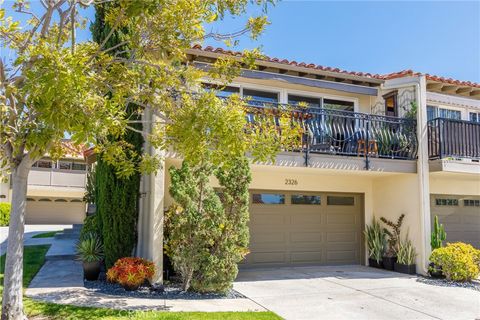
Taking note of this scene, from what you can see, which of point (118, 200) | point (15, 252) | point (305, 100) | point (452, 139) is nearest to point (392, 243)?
point (452, 139)

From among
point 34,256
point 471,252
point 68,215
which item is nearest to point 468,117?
point 471,252

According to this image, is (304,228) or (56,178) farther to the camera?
(56,178)

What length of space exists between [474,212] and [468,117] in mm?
3456

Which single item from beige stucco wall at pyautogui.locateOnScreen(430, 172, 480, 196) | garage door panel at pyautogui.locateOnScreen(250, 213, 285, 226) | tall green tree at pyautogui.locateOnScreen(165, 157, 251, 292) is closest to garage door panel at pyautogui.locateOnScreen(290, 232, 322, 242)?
garage door panel at pyautogui.locateOnScreen(250, 213, 285, 226)

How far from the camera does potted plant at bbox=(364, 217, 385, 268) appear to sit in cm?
1282

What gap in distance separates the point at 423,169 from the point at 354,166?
2.22 meters

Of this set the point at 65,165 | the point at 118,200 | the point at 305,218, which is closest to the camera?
the point at 118,200

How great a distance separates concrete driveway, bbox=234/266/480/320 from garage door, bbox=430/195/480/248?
11.0 feet

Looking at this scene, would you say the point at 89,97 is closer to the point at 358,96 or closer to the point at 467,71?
the point at 358,96

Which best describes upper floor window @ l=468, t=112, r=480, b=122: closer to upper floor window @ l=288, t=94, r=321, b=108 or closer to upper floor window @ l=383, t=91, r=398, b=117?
upper floor window @ l=383, t=91, r=398, b=117

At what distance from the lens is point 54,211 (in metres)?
31.7

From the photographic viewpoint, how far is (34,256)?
12.7 m

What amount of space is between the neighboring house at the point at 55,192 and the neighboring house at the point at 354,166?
20475mm

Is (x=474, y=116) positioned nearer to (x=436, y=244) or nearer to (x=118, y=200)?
(x=436, y=244)
